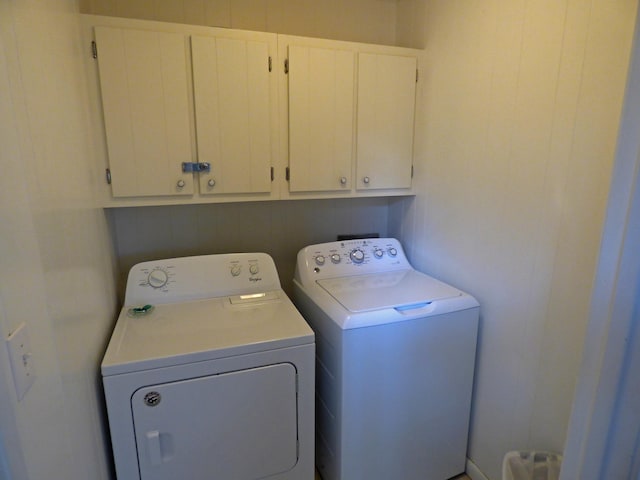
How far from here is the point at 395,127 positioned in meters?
1.95

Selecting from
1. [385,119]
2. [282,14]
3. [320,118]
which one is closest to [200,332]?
[320,118]

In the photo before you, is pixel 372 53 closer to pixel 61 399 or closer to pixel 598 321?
pixel 598 321

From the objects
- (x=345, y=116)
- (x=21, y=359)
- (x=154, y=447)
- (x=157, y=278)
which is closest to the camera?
(x=21, y=359)

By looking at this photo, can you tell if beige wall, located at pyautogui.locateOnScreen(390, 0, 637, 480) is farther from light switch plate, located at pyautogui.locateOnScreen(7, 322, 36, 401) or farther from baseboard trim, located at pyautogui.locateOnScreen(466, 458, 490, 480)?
light switch plate, located at pyautogui.locateOnScreen(7, 322, 36, 401)

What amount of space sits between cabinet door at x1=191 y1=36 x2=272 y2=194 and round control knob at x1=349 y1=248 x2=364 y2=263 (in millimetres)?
607

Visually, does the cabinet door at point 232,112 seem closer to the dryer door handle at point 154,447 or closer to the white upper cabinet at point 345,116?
the white upper cabinet at point 345,116

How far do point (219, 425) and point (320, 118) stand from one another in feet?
4.55

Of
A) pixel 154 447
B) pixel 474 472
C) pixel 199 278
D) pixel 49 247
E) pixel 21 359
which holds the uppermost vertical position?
pixel 49 247

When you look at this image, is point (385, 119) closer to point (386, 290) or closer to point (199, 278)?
point (386, 290)

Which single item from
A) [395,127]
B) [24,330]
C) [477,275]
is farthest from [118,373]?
[395,127]

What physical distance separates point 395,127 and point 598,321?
5.03ft

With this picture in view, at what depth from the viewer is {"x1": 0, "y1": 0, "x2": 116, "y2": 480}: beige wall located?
675 mm

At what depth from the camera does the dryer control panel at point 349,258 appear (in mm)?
1930

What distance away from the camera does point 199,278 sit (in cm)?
179
